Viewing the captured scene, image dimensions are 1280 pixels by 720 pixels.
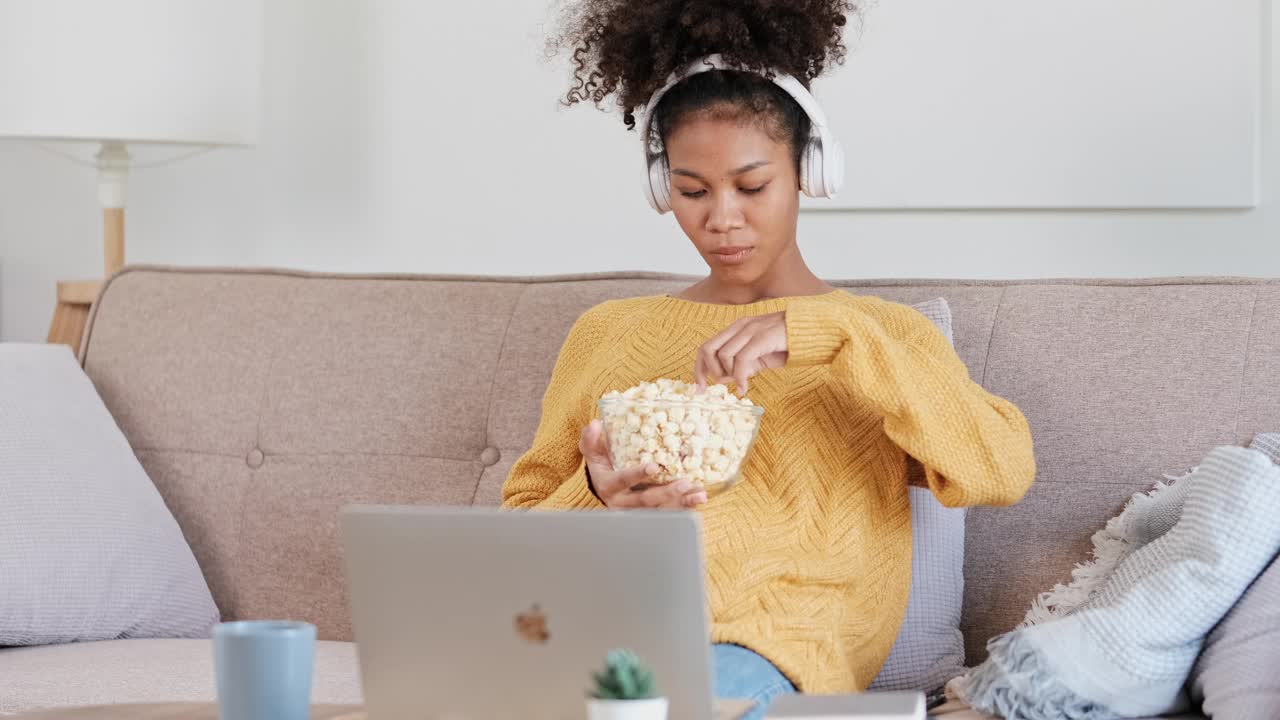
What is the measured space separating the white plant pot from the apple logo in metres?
0.06

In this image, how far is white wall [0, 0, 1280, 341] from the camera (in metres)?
2.47

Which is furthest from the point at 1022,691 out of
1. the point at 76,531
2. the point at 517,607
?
the point at 76,531

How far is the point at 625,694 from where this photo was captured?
0.93 m

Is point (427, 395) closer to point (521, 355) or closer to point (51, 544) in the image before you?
point (521, 355)

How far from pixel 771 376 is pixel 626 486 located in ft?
1.02

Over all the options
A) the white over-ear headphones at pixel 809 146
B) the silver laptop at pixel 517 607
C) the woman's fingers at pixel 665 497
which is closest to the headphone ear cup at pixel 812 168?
the white over-ear headphones at pixel 809 146

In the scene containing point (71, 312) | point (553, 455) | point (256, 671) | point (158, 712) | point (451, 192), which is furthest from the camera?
point (451, 192)

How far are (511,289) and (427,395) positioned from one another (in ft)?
0.58

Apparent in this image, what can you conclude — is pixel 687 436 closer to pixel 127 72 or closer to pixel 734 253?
pixel 734 253

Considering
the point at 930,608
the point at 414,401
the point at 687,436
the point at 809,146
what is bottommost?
the point at 930,608

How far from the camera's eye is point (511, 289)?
2.06m

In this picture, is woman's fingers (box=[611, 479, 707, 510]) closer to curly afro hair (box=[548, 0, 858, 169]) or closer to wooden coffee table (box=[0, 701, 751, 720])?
wooden coffee table (box=[0, 701, 751, 720])

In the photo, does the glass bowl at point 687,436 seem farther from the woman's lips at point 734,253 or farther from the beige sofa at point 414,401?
the beige sofa at point 414,401

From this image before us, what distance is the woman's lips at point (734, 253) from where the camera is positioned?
1671 mm
